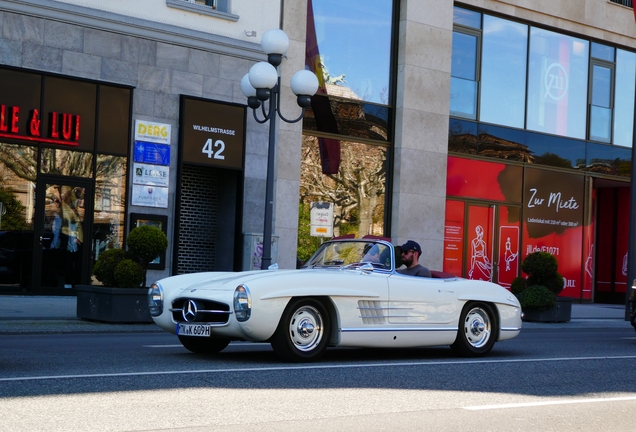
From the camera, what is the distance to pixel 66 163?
20.0m

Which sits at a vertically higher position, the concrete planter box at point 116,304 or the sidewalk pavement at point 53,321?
the concrete planter box at point 116,304

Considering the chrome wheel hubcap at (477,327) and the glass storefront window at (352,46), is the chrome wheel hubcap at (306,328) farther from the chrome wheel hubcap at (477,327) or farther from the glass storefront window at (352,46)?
the glass storefront window at (352,46)

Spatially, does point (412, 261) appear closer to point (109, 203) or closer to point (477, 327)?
point (477, 327)

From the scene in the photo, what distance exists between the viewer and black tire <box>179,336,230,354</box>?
34.5 feet

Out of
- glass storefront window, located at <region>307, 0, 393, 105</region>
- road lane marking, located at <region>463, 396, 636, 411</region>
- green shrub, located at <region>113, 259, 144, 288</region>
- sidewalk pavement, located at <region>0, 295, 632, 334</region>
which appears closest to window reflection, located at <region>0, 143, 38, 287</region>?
sidewalk pavement, located at <region>0, 295, 632, 334</region>

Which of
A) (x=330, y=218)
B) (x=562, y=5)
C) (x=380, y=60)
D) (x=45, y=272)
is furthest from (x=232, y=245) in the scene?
(x=562, y=5)

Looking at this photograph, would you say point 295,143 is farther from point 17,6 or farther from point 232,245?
point 17,6

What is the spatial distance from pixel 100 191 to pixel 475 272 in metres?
11.6

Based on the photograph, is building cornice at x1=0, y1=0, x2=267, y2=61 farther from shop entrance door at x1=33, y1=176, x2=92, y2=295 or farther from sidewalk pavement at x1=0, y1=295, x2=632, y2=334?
sidewalk pavement at x1=0, y1=295, x2=632, y2=334

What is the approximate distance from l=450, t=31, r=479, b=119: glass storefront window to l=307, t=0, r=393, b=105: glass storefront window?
7.59 ft

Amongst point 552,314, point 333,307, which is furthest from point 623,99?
point 333,307

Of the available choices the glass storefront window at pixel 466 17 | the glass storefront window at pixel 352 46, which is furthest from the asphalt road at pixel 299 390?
the glass storefront window at pixel 466 17

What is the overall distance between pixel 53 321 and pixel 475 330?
7.09 m

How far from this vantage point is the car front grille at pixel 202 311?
9.65 metres
